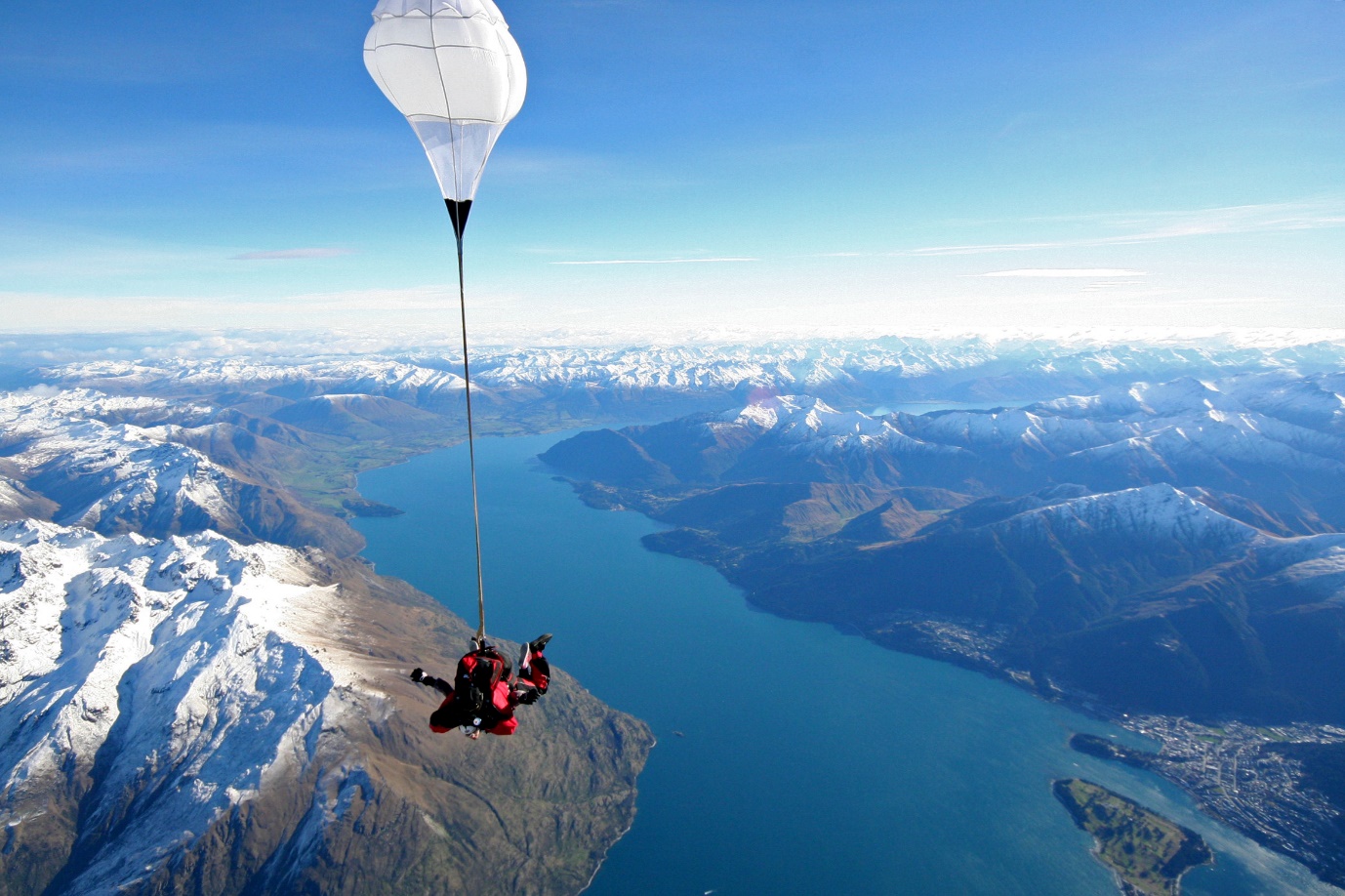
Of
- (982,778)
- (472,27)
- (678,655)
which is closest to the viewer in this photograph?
(472,27)

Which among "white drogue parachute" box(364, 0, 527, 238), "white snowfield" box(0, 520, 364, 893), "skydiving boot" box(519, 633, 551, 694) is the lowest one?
"white snowfield" box(0, 520, 364, 893)

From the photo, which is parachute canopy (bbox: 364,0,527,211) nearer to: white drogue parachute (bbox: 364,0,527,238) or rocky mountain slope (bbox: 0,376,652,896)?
white drogue parachute (bbox: 364,0,527,238)

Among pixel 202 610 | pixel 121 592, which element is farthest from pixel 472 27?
pixel 121 592

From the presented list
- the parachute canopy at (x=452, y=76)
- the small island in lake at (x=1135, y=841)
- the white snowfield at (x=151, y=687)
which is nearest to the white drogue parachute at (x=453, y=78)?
the parachute canopy at (x=452, y=76)

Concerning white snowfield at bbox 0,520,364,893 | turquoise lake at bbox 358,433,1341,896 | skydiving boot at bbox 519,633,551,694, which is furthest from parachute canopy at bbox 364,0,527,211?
white snowfield at bbox 0,520,364,893

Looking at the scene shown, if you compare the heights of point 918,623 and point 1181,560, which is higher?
point 1181,560

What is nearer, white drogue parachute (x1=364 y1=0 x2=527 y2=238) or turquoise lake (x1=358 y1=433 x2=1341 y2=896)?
white drogue parachute (x1=364 y1=0 x2=527 y2=238)

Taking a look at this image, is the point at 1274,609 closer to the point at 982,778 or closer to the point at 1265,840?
the point at 1265,840
